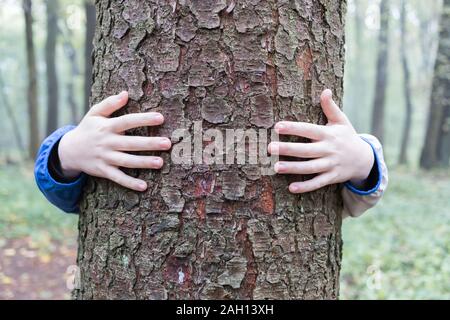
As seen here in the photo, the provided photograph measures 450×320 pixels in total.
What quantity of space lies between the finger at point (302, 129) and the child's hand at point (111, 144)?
0.35 m

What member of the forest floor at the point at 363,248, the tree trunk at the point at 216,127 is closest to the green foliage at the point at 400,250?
the forest floor at the point at 363,248

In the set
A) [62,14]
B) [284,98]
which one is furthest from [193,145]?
[62,14]

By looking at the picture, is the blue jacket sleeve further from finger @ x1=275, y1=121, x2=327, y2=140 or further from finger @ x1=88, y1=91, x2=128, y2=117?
finger @ x1=275, y1=121, x2=327, y2=140

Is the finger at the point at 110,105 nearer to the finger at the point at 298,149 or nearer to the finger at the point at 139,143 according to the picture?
the finger at the point at 139,143

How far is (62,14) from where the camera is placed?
1353cm

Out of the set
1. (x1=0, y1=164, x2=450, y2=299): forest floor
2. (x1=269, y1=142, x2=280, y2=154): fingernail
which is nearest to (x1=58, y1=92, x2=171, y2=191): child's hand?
(x1=269, y1=142, x2=280, y2=154): fingernail

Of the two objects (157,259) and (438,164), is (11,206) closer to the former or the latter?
(157,259)

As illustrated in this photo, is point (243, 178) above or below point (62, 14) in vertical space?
below

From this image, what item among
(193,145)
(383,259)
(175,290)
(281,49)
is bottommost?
(383,259)

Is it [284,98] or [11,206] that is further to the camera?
[11,206]

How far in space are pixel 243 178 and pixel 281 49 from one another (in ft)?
1.38
